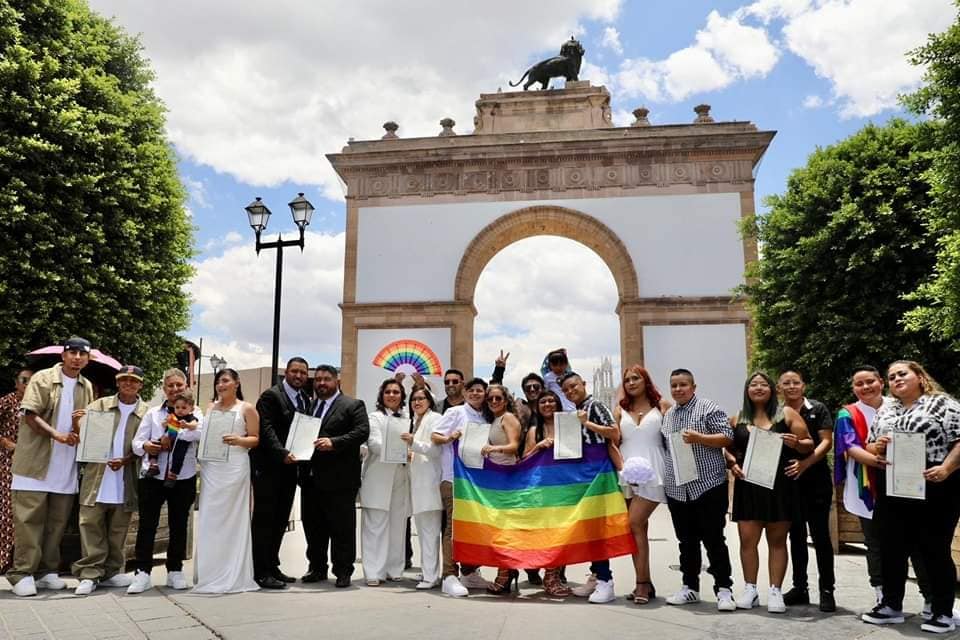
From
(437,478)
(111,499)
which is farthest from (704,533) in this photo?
(111,499)

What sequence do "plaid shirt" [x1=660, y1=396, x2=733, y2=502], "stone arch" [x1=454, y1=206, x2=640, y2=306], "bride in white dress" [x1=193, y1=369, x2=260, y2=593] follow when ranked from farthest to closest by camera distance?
"stone arch" [x1=454, y1=206, x2=640, y2=306] < "bride in white dress" [x1=193, y1=369, x2=260, y2=593] < "plaid shirt" [x1=660, y1=396, x2=733, y2=502]

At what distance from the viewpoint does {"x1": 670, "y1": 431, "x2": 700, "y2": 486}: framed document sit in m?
5.15

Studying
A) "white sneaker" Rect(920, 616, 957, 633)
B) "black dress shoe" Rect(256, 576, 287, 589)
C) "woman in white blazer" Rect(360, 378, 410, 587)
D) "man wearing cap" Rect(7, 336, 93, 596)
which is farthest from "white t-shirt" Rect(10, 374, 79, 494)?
"white sneaker" Rect(920, 616, 957, 633)

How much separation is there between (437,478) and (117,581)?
274 centimetres

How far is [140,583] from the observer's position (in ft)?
18.1

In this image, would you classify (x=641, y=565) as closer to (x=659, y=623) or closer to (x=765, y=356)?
(x=659, y=623)

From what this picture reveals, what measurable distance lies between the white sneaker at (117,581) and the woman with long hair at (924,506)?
554 centimetres

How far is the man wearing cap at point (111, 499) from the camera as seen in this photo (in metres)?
5.66

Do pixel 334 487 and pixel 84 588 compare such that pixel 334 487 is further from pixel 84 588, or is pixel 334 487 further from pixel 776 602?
pixel 776 602

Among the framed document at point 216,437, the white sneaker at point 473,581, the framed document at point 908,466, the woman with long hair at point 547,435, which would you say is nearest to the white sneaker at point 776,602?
the framed document at point 908,466

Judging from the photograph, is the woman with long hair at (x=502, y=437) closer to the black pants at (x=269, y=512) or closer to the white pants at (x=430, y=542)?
the white pants at (x=430, y=542)

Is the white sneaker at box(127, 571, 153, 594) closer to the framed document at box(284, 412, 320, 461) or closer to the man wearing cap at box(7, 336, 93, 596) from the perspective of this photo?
the man wearing cap at box(7, 336, 93, 596)

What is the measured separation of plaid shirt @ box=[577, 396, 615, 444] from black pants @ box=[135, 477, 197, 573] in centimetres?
332

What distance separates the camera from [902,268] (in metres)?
12.4
